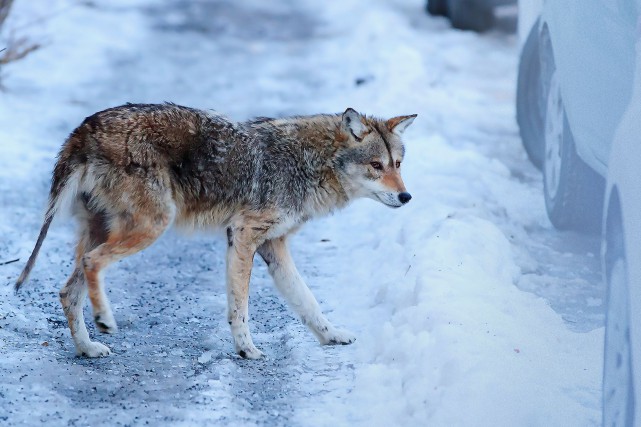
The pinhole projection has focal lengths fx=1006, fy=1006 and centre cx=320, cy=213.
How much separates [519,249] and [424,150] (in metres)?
2.55

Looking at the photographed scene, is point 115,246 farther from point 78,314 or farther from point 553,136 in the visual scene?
point 553,136

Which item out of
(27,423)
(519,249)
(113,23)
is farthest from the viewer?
(113,23)

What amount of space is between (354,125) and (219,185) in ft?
3.05

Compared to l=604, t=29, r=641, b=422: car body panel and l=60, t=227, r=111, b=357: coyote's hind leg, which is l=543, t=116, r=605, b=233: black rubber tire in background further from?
l=60, t=227, r=111, b=357: coyote's hind leg

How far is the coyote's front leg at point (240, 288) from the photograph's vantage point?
5.73m

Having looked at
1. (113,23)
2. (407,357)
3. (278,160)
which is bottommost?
(113,23)

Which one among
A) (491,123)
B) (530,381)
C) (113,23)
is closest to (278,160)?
(530,381)

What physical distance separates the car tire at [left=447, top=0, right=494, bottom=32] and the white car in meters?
6.45

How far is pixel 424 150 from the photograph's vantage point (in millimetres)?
9719

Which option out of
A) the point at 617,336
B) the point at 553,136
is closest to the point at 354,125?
the point at 553,136

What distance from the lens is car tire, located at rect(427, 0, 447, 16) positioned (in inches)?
660

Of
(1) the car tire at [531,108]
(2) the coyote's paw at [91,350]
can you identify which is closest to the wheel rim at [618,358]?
(2) the coyote's paw at [91,350]

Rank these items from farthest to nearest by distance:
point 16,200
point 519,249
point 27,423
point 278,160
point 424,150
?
point 424,150
point 16,200
point 519,249
point 278,160
point 27,423

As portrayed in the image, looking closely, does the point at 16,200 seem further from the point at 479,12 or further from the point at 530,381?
the point at 479,12
